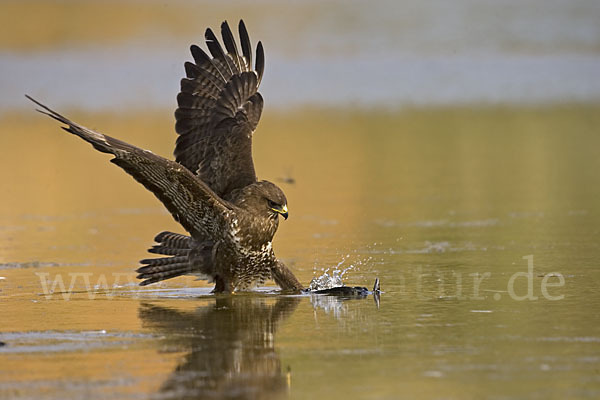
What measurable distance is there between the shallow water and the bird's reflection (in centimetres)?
2

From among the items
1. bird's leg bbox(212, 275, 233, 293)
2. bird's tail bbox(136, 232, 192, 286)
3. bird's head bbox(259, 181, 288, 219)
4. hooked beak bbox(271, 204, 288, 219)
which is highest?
bird's head bbox(259, 181, 288, 219)

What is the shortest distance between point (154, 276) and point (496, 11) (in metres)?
31.5

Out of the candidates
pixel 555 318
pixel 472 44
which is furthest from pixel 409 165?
pixel 472 44

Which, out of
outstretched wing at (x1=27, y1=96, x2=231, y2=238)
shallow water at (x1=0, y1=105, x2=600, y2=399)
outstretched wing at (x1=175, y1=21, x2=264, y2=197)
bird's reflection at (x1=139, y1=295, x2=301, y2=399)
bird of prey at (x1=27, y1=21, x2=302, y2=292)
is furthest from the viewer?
outstretched wing at (x1=175, y1=21, x2=264, y2=197)

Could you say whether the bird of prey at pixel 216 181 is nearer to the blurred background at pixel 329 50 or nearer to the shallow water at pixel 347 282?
the shallow water at pixel 347 282

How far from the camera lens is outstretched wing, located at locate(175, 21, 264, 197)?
959 centimetres

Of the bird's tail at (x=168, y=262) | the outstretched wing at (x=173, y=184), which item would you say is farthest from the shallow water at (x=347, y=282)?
the outstretched wing at (x=173, y=184)

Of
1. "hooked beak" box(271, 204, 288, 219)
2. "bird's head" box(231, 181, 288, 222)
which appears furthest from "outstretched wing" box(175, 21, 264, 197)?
"hooked beak" box(271, 204, 288, 219)

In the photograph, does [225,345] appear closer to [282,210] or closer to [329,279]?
[282,210]

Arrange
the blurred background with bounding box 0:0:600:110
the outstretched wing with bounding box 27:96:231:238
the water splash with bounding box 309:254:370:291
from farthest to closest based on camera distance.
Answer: the blurred background with bounding box 0:0:600:110 < the water splash with bounding box 309:254:370:291 < the outstretched wing with bounding box 27:96:231:238

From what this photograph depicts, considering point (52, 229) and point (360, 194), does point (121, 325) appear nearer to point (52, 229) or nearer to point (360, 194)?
point (52, 229)

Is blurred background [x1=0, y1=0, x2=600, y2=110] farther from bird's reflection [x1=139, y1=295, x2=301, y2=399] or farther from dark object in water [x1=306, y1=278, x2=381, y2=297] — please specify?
bird's reflection [x1=139, y1=295, x2=301, y2=399]

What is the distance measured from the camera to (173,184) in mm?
8352

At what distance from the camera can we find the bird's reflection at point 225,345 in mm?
5867
